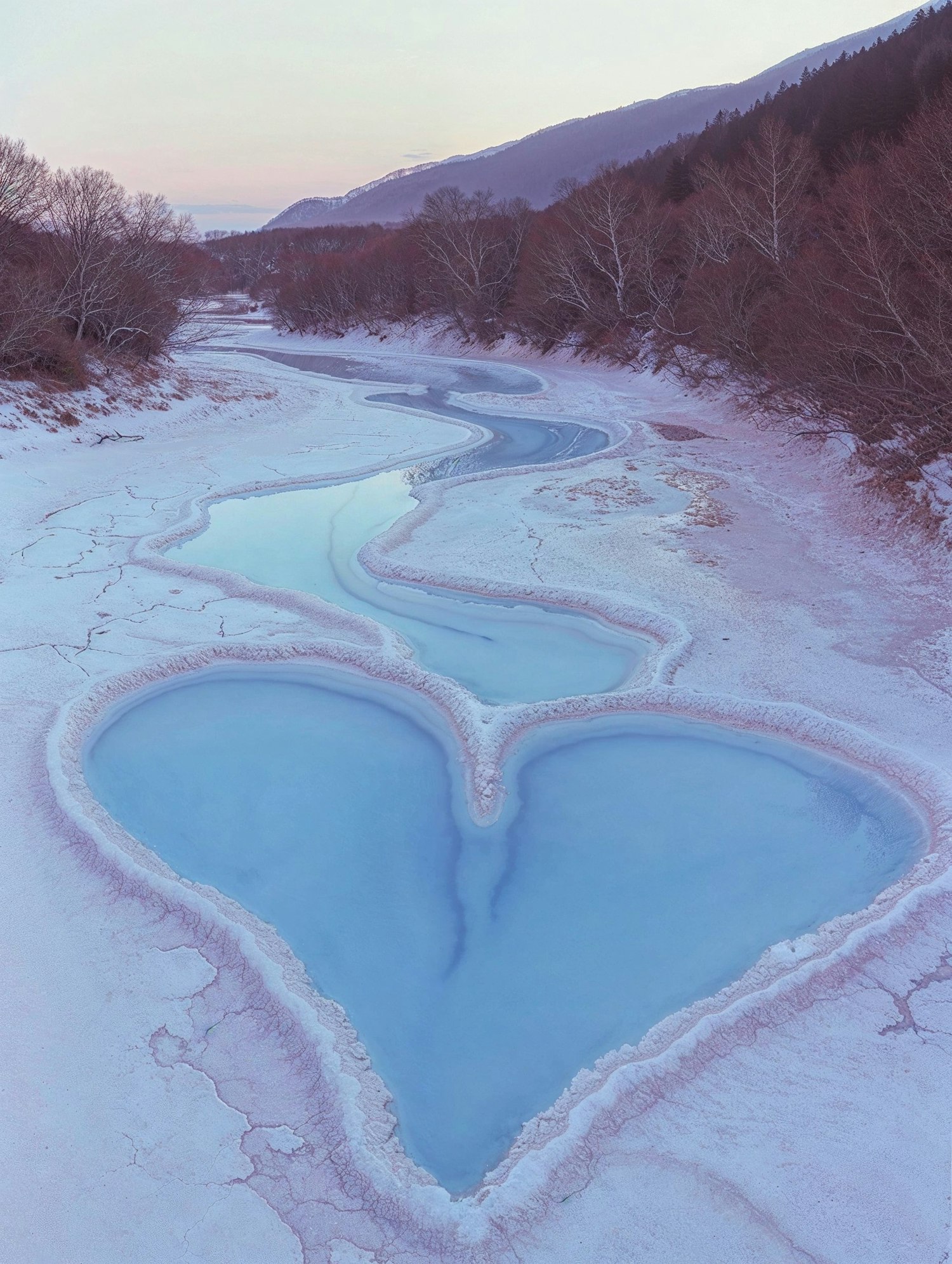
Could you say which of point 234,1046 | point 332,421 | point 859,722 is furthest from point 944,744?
point 332,421

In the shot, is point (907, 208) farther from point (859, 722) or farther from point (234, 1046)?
point (234, 1046)

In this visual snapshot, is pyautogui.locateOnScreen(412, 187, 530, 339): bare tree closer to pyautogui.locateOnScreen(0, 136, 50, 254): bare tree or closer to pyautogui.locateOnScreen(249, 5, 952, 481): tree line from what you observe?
pyautogui.locateOnScreen(249, 5, 952, 481): tree line

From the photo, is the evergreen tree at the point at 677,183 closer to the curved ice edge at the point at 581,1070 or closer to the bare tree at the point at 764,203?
the bare tree at the point at 764,203

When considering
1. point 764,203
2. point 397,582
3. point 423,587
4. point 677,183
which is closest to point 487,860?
point 423,587

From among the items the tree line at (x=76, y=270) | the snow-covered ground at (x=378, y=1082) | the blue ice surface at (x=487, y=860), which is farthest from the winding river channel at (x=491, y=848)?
the tree line at (x=76, y=270)

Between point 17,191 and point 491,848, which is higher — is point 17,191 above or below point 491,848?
above

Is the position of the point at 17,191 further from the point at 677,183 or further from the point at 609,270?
the point at 677,183
